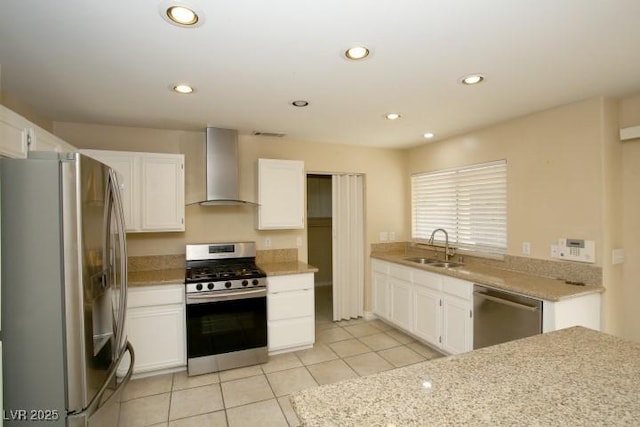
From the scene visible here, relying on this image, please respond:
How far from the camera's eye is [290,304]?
3.35 m

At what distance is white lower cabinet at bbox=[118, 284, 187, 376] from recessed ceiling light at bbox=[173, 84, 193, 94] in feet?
5.55

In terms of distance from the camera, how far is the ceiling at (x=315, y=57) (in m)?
1.44

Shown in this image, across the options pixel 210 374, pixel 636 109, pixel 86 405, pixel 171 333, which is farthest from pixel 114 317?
pixel 636 109

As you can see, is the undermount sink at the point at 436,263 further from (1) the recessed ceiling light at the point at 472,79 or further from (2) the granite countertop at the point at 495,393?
(2) the granite countertop at the point at 495,393

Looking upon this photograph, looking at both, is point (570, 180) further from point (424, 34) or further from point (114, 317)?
point (114, 317)

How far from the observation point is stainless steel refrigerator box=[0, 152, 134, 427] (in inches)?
56.1

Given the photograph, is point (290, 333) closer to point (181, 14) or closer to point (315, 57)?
point (315, 57)

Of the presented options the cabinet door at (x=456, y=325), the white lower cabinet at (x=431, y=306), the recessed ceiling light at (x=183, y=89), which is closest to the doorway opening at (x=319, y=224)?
the white lower cabinet at (x=431, y=306)

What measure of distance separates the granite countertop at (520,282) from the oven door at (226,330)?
→ 1.82m

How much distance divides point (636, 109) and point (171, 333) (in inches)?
169

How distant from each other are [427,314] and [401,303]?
442 mm

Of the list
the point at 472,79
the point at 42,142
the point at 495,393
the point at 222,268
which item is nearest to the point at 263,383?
the point at 222,268

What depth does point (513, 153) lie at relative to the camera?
3.11m

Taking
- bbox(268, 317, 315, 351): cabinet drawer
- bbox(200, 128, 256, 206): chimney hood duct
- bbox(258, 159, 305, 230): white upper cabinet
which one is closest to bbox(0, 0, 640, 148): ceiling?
bbox(200, 128, 256, 206): chimney hood duct
